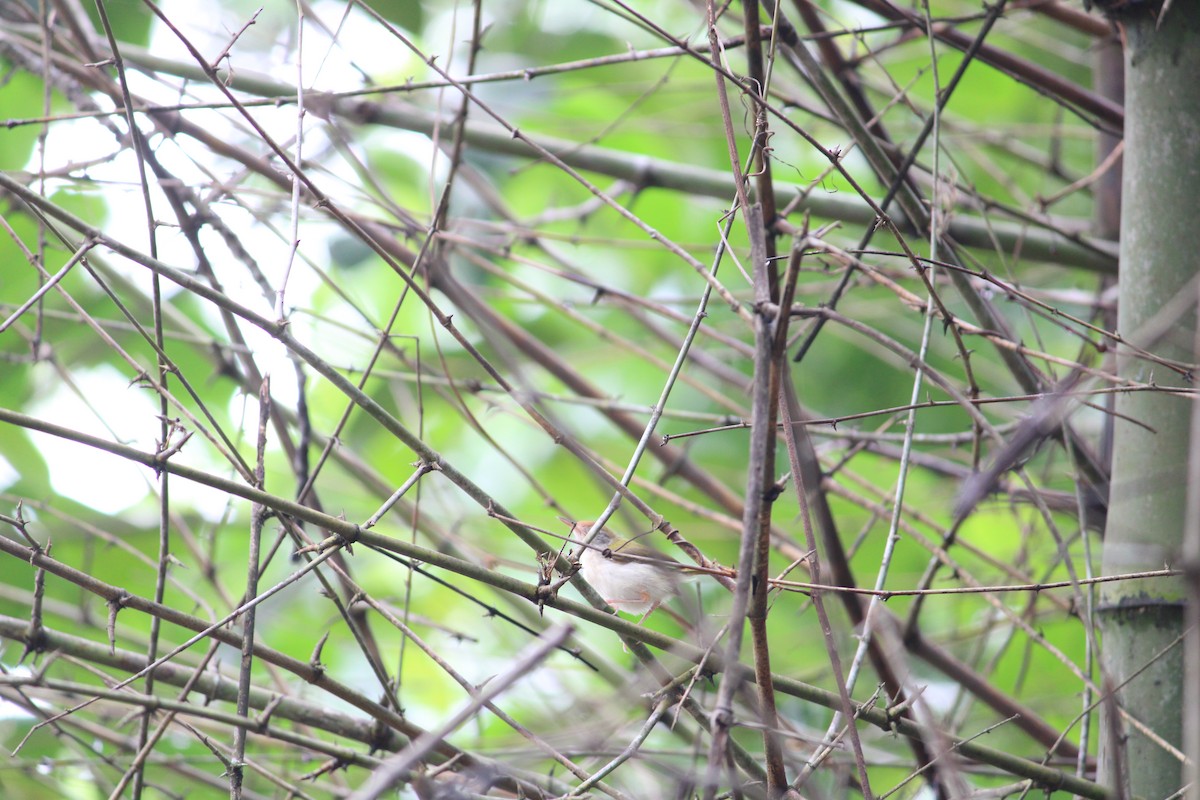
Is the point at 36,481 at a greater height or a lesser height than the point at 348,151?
lesser

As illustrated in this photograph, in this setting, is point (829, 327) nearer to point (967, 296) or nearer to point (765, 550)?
point (967, 296)

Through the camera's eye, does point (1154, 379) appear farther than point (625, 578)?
No

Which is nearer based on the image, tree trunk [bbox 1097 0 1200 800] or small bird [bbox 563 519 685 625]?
tree trunk [bbox 1097 0 1200 800]

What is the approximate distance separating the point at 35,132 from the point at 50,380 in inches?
47.2

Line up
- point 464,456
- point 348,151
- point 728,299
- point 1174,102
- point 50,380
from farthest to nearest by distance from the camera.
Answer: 1. point 464,456
2. point 50,380
3. point 348,151
4. point 1174,102
5. point 728,299

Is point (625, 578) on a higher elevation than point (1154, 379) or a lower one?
lower

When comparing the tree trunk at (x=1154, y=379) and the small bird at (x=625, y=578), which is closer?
the tree trunk at (x=1154, y=379)

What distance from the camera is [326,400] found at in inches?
208

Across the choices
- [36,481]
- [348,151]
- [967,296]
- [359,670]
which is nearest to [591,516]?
[359,670]

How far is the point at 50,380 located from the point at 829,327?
3.33 m

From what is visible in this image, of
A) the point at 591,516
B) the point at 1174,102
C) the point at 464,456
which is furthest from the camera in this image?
A: the point at 464,456

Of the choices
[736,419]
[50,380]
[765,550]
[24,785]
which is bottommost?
[24,785]

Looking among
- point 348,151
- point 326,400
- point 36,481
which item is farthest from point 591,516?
point 348,151

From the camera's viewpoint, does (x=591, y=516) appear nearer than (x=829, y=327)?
No
